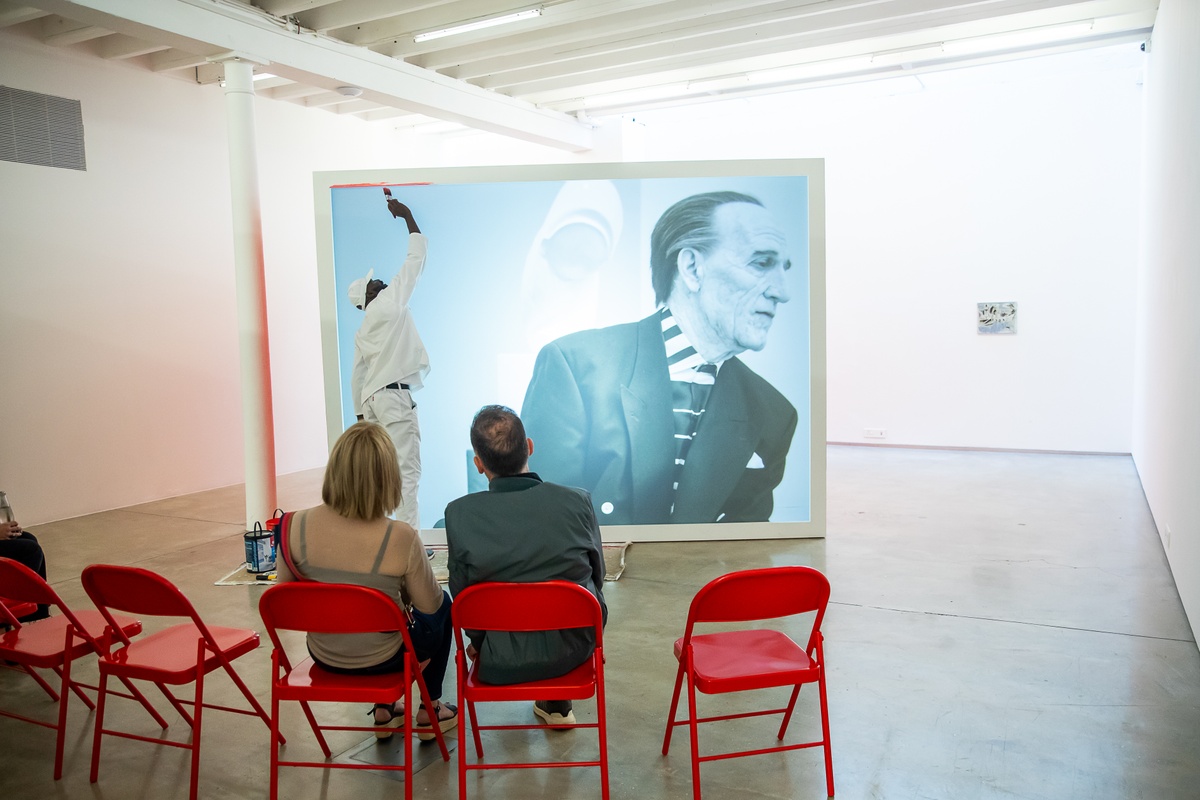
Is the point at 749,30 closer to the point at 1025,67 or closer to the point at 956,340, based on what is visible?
the point at 1025,67

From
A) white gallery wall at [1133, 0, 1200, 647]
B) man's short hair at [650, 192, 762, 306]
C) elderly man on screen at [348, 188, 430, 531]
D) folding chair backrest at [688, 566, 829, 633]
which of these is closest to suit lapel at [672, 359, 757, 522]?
man's short hair at [650, 192, 762, 306]

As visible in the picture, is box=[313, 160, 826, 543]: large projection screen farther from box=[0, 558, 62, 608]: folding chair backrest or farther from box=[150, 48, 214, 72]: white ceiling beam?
box=[150, 48, 214, 72]: white ceiling beam

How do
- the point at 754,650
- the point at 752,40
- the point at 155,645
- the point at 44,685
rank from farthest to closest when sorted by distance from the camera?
the point at 752,40 < the point at 44,685 < the point at 155,645 < the point at 754,650

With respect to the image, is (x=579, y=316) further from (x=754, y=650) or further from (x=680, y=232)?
(x=754, y=650)

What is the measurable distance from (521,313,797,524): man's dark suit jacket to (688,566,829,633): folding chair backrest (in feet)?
10.4

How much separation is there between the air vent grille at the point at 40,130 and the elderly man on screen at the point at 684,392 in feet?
14.4

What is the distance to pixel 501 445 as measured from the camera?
2.81 meters

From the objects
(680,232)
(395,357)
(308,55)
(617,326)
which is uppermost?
(308,55)

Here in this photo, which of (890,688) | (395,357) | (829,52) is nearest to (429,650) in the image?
(890,688)

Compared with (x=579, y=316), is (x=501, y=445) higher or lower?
lower

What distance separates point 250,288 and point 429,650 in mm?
3924

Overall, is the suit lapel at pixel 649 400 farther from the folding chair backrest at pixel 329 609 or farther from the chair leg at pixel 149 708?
the folding chair backrest at pixel 329 609

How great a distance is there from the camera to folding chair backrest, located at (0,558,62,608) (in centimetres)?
283

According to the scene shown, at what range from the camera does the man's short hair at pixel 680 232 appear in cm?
561
